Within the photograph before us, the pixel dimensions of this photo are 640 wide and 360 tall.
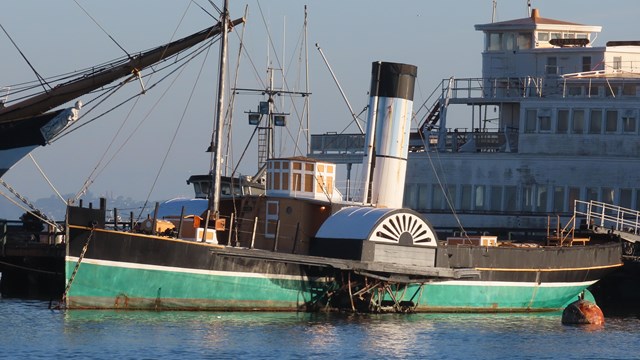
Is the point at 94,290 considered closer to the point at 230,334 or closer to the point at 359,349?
the point at 230,334

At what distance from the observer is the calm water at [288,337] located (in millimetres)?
37156

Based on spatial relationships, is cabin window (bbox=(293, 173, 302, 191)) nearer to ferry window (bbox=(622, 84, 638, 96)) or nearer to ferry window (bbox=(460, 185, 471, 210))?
ferry window (bbox=(460, 185, 471, 210))

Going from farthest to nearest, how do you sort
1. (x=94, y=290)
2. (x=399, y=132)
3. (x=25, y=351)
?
1. (x=399, y=132)
2. (x=94, y=290)
3. (x=25, y=351)

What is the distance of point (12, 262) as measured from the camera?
57312mm

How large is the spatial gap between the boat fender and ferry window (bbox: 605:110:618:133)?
16.1 meters

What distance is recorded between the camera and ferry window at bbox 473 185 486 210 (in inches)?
2530

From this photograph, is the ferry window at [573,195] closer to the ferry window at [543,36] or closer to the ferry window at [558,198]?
the ferry window at [558,198]

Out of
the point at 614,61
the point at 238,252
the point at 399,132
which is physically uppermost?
the point at 614,61

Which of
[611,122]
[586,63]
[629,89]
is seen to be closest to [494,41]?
[586,63]

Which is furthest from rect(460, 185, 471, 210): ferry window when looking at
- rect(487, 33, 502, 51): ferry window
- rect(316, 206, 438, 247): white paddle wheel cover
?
rect(316, 206, 438, 247): white paddle wheel cover

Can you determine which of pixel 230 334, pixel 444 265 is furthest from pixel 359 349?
pixel 444 265

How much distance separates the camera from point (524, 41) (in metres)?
70.1

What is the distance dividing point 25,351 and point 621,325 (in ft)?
66.0

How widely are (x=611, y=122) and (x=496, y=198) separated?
5.64 meters
